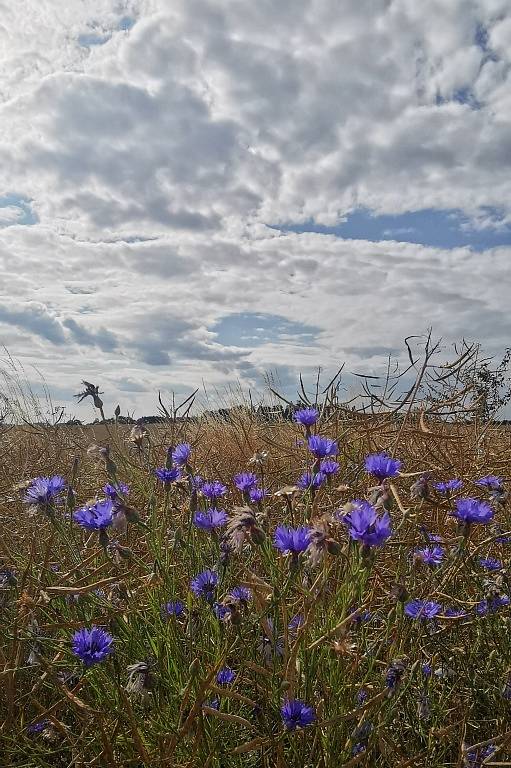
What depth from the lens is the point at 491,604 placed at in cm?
167

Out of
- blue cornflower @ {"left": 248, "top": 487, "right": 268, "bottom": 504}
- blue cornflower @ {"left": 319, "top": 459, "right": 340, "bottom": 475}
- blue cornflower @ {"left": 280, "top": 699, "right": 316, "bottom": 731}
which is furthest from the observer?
blue cornflower @ {"left": 248, "top": 487, "right": 268, "bottom": 504}

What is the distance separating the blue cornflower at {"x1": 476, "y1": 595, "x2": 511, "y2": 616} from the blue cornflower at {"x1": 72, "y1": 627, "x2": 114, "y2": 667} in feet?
3.44

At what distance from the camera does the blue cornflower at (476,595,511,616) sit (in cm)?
166

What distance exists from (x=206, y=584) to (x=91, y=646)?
1.13ft

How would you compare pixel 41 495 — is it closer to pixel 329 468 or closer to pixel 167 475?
pixel 167 475

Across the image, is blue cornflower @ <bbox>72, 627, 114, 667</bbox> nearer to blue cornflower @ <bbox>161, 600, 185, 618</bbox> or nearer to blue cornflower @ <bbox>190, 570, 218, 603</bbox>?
blue cornflower @ <bbox>161, 600, 185, 618</bbox>

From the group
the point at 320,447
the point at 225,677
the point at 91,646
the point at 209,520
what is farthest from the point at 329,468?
the point at 91,646

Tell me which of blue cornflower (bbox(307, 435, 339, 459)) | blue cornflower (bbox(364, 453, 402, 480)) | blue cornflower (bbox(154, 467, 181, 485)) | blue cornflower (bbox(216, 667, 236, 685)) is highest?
blue cornflower (bbox(307, 435, 339, 459))

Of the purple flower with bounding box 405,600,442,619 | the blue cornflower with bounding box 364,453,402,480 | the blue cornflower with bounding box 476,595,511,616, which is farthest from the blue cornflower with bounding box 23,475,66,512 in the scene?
the blue cornflower with bounding box 476,595,511,616

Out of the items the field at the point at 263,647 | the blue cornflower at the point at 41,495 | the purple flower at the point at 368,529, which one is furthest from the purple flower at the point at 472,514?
the blue cornflower at the point at 41,495

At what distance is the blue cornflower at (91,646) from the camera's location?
124 centimetres

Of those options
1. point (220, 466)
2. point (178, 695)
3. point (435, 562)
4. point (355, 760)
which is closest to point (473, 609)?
point (435, 562)

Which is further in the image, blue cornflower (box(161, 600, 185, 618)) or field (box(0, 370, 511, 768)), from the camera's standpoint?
blue cornflower (box(161, 600, 185, 618))

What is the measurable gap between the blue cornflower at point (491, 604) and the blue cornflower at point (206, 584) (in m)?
0.78
